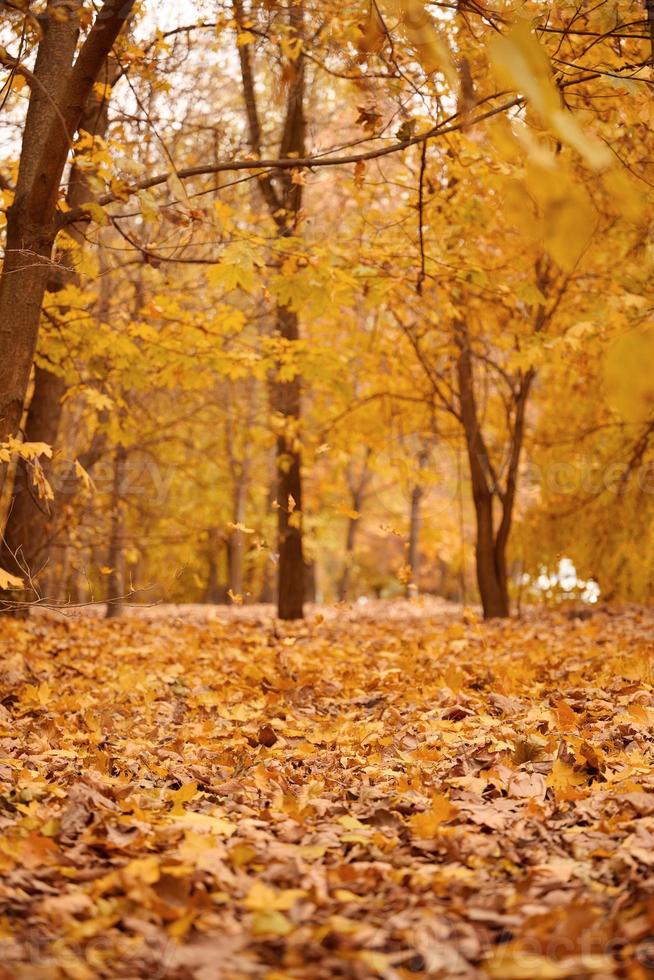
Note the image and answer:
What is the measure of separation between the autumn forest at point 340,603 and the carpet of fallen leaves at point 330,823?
0.01 meters

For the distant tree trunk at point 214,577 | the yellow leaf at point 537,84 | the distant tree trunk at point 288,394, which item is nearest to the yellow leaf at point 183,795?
the yellow leaf at point 537,84

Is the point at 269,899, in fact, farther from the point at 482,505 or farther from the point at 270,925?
the point at 482,505

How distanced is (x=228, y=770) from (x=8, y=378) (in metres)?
2.16

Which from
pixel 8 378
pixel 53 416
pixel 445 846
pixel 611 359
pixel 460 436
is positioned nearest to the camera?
pixel 611 359

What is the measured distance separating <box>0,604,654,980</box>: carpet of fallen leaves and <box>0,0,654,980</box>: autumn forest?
12mm

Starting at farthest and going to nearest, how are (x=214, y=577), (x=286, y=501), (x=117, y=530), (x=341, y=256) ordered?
(x=214, y=577)
(x=117, y=530)
(x=286, y=501)
(x=341, y=256)

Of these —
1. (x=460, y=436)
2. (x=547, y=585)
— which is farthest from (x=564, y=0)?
(x=547, y=585)

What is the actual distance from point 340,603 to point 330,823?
3707 millimetres

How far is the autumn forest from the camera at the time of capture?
78.4 inches

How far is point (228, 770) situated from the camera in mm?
3434

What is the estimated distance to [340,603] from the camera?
647 cm

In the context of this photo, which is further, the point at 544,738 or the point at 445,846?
the point at 544,738

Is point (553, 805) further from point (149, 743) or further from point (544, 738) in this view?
point (149, 743)

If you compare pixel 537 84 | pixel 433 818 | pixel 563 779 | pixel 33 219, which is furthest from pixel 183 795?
pixel 33 219
